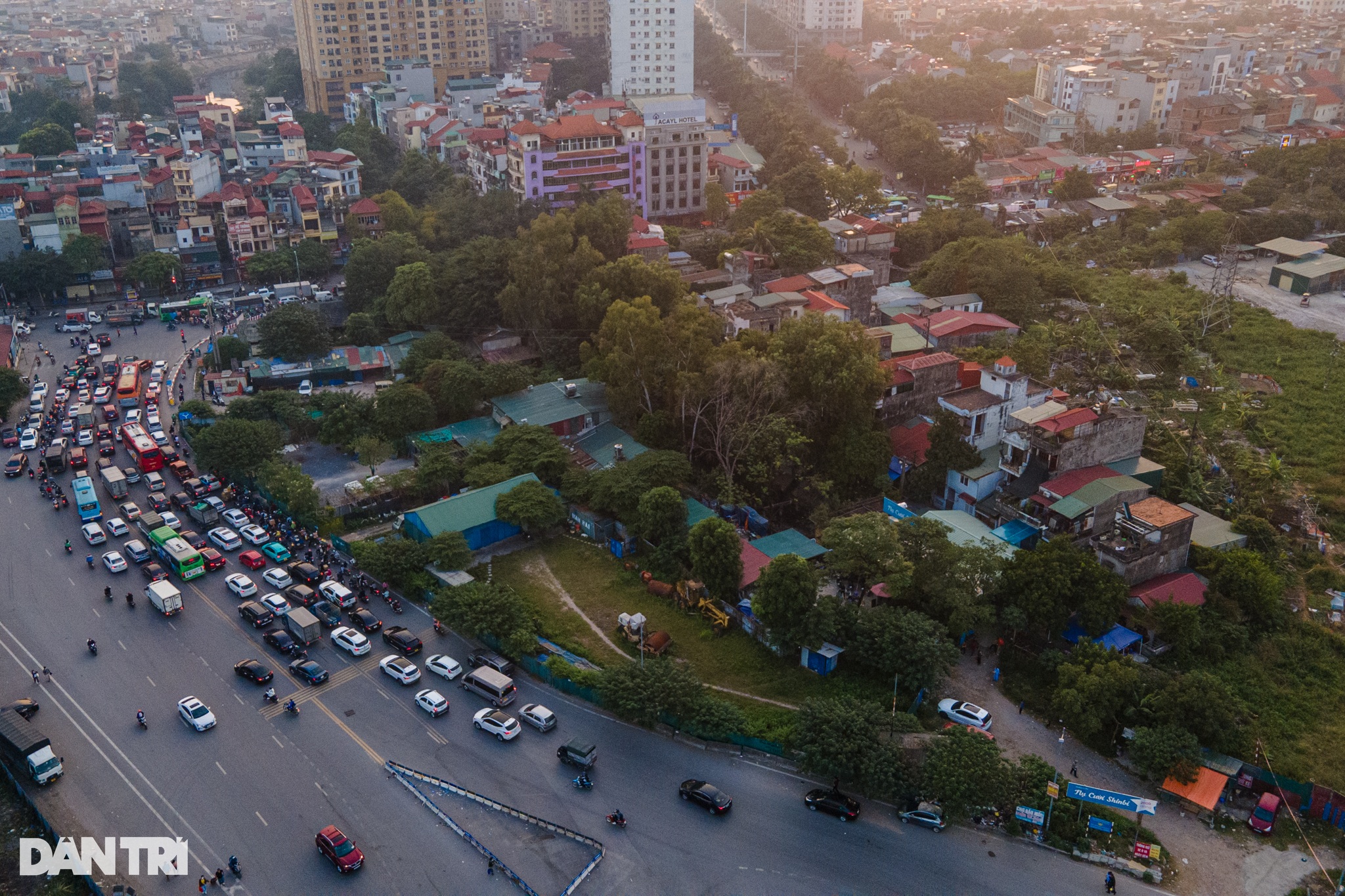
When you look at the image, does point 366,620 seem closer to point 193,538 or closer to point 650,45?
point 193,538

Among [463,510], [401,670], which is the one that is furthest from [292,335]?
[401,670]

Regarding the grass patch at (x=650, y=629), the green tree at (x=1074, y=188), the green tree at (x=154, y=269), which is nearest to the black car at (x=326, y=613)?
the grass patch at (x=650, y=629)

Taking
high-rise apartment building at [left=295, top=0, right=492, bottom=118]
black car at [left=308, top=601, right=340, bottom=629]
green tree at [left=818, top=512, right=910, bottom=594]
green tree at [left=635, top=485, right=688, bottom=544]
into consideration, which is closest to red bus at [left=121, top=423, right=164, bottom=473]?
black car at [left=308, top=601, right=340, bottom=629]

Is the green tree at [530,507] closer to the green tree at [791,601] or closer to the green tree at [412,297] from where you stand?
the green tree at [791,601]

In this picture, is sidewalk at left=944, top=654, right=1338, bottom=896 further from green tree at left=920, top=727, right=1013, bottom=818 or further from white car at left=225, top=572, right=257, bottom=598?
white car at left=225, top=572, right=257, bottom=598

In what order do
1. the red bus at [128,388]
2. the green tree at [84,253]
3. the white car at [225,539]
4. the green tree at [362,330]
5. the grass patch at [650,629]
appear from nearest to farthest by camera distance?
the grass patch at [650,629], the white car at [225,539], the red bus at [128,388], the green tree at [362,330], the green tree at [84,253]
